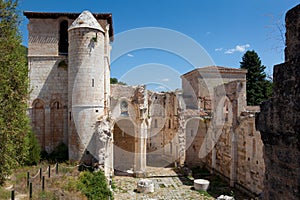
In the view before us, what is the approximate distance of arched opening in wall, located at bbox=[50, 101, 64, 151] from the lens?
15.2 m

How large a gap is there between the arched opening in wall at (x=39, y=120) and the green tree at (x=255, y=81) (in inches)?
981

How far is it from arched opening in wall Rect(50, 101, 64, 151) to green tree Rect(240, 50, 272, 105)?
78.2 ft

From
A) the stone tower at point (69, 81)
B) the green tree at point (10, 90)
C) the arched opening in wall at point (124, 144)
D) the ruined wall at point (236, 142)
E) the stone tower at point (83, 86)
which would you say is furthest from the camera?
the arched opening in wall at point (124, 144)

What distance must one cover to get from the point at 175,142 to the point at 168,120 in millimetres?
3164

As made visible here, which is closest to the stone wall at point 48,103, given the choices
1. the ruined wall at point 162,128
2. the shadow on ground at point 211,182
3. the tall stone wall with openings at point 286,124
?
the ruined wall at point 162,128

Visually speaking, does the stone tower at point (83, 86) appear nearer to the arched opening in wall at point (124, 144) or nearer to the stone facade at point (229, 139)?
the arched opening in wall at point (124, 144)

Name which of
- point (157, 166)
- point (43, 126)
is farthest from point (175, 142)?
point (43, 126)

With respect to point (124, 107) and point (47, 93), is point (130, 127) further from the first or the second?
point (47, 93)

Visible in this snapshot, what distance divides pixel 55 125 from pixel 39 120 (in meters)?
1.21

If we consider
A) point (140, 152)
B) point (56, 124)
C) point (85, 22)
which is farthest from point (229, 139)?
point (85, 22)

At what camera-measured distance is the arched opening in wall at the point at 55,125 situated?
49.9 ft

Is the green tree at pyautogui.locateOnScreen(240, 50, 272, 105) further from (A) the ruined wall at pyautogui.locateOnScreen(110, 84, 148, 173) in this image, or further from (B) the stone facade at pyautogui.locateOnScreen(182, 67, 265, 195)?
(A) the ruined wall at pyautogui.locateOnScreen(110, 84, 148, 173)

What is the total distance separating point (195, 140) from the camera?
64.6 ft

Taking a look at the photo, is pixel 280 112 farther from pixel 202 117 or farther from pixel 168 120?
pixel 168 120
